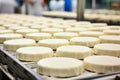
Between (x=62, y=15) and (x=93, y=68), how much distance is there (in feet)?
14.5

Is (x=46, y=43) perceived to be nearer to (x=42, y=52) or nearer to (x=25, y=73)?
(x=42, y=52)

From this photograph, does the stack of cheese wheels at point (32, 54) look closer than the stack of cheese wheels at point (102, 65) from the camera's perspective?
No

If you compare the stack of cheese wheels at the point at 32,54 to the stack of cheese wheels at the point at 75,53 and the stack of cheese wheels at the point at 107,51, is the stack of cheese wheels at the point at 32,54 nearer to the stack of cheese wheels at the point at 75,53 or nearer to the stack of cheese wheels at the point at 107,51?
the stack of cheese wheels at the point at 75,53

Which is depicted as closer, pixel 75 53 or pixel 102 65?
pixel 102 65

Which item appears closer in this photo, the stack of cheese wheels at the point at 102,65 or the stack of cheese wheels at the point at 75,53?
the stack of cheese wheels at the point at 102,65

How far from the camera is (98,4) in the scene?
9227 mm

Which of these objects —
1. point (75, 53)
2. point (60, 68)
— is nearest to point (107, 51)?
point (75, 53)

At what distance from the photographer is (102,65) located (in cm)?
99

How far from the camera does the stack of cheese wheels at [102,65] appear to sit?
986mm

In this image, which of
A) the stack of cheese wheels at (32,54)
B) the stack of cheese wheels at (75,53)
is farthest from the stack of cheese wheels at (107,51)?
the stack of cheese wheels at (32,54)

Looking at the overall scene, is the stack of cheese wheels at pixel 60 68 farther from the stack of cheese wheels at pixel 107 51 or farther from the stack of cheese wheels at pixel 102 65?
Answer: the stack of cheese wheels at pixel 107 51

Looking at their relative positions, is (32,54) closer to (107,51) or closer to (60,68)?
(60,68)

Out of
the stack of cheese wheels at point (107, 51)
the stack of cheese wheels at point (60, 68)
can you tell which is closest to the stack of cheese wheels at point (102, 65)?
the stack of cheese wheels at point (60, 68)

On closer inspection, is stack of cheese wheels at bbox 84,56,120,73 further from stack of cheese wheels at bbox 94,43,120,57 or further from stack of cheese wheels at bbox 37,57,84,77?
stack of cheese wheels at bbox 94,43,120,57
